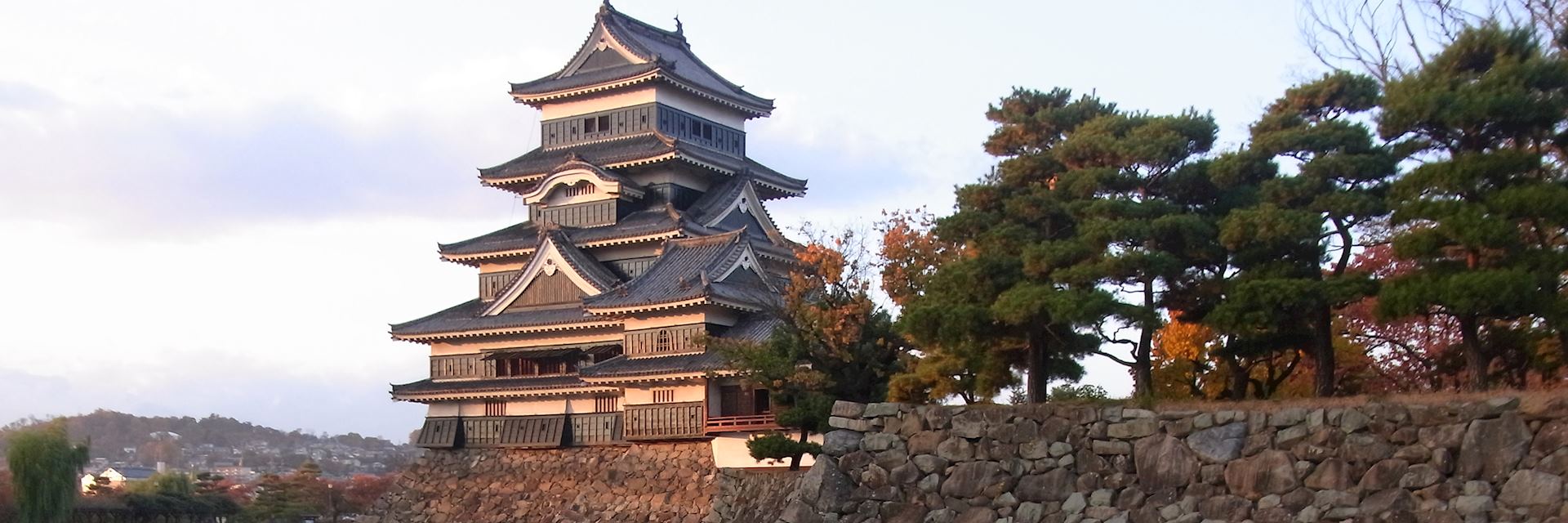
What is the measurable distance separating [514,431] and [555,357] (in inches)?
73.8

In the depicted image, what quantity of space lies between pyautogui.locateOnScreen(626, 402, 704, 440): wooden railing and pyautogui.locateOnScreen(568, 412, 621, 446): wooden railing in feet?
3.12

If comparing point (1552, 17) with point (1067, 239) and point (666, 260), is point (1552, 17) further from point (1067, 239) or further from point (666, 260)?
point (666, 260)

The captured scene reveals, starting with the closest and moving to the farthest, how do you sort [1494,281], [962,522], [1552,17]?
[1494,281] → [962,522] → [1552,17]

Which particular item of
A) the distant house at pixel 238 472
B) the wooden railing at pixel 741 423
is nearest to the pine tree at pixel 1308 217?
the wooden railing at pixel 741 423

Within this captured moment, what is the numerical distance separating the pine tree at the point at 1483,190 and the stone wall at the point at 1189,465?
1.76 meters

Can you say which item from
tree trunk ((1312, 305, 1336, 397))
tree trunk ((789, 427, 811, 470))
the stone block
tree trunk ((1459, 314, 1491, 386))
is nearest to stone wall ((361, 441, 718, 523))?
tree trunk ((789, 427, 811, 470))

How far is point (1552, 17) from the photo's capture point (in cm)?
2277

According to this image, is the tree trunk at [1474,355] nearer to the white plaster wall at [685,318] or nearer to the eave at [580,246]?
the white plaster wall at [685,318]

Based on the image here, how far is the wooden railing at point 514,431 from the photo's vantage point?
109ft

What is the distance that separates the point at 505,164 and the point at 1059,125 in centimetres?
2094

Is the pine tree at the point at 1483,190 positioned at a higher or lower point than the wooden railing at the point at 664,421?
higher

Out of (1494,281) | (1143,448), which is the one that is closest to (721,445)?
(1143,448)

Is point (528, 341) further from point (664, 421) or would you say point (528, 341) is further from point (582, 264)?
point (664, 421)

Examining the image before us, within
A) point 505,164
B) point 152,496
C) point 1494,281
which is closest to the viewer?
point 1494,281
